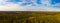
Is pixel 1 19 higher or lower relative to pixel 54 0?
lower

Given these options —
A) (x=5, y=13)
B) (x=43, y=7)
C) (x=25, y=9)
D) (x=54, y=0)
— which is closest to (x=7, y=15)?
(x=5, y=13)

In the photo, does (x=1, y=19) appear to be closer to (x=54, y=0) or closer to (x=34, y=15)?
(x=34, y=15)

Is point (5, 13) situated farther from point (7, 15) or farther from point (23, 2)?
point (23, 2)

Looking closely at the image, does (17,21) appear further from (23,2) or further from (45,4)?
(45,4)

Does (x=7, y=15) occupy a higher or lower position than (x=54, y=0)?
lower

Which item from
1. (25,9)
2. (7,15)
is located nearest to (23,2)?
(25,9)
